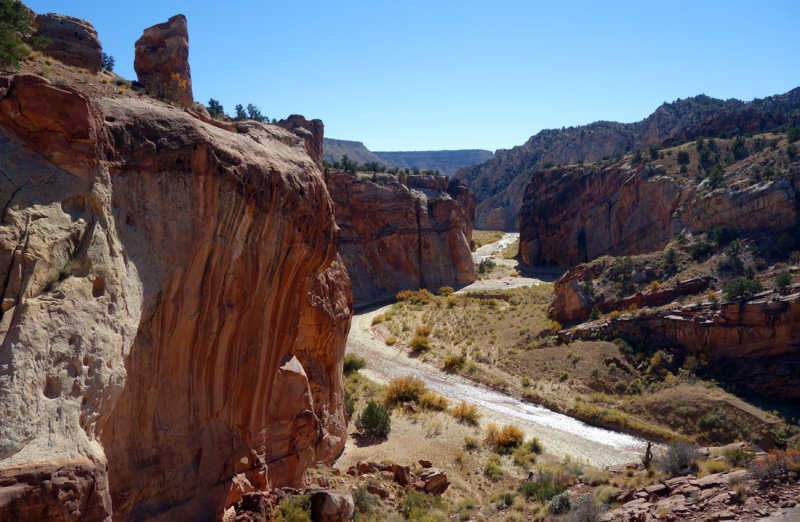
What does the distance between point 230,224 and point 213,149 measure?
175 centimetres

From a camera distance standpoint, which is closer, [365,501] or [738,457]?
[365,501]

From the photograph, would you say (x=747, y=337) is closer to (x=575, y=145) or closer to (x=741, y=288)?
(x=741, y=288)

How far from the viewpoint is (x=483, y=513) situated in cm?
1875

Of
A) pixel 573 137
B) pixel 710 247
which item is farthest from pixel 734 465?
pixel 573 137

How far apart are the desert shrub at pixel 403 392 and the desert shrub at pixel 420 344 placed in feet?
38.5

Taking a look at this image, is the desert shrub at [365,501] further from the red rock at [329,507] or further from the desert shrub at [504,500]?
the desert shrub at [504,500]

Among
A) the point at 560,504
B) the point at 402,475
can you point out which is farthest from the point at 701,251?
the point at 402,475

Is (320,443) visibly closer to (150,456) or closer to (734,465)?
(150,456)

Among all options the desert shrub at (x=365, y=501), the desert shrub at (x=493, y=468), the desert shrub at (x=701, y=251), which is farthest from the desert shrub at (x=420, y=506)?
the desert shrub at (x=701, y=251)

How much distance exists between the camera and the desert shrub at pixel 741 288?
3297 centimetres

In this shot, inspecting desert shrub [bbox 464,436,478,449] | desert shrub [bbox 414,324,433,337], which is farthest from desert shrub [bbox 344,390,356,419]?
desert shrub [bbox 414,324,433,337]

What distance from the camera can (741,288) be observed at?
1309 inches

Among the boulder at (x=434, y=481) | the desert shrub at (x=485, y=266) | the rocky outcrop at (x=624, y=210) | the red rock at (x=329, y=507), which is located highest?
the rocky outcrop at (x=624, y=210)

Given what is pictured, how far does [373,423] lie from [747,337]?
23.9 metres
